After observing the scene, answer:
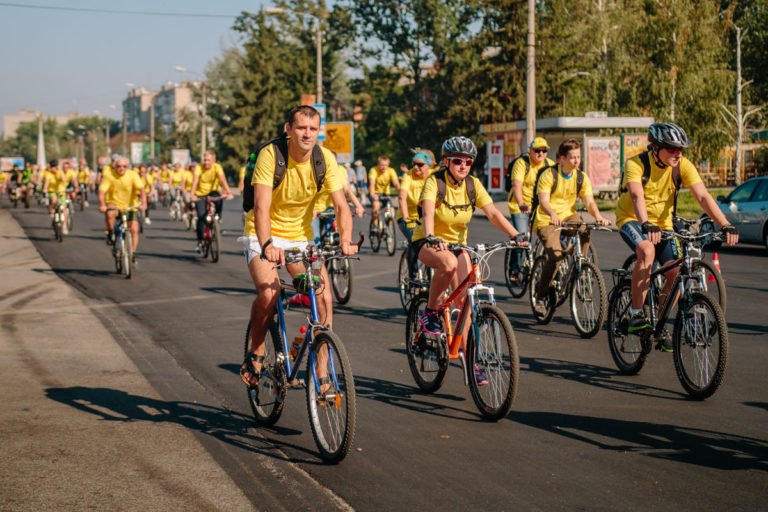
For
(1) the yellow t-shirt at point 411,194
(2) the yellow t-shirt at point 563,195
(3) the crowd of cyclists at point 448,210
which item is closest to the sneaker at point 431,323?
(3) the crowd of cyclists at point 448,210

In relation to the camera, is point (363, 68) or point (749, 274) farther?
point (363, 68)

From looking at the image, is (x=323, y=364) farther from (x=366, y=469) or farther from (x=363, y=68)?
(x=363, y=68)

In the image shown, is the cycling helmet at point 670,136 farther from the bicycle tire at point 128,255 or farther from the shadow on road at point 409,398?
the bicycle tire at point 128,255

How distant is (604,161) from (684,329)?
32.3 metres

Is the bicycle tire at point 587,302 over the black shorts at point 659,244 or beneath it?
beneath

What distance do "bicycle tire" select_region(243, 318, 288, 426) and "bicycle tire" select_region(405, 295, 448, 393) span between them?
1345mm

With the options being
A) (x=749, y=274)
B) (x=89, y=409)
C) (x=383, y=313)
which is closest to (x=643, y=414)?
(x=89, y=409)

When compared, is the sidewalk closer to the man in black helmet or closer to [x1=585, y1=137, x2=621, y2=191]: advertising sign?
the man in black helmet

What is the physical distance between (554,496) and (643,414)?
6.49ft

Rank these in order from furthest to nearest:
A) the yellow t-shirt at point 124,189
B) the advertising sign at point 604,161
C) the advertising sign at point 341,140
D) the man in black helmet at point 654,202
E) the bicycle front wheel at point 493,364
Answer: the advertising sign at point 604,161, the advertising sign at point 341,140, the yellow t-shirt at point 124,189, the man in black helmet at point 654,202, the bicycle front wheel at point 493,364

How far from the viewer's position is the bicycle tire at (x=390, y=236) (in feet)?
66.9

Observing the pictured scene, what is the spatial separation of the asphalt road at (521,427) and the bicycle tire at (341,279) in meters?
0.84

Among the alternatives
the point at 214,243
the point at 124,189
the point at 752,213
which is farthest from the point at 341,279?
the point at 752,213

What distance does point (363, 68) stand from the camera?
248 feet
